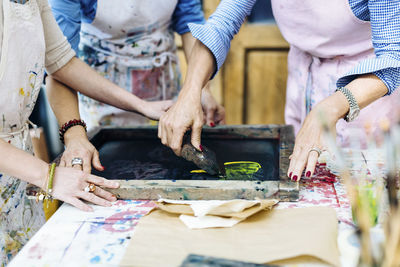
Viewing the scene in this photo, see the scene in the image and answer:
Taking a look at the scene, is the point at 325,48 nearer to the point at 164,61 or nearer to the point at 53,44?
the point at 164,61

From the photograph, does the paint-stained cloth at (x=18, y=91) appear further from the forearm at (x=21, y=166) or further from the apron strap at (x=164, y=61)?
the apron strap at (x=164, y=61)

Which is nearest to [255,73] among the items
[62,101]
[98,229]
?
[62,101]

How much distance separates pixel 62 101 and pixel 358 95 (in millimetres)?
1080

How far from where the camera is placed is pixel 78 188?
108 centimetres

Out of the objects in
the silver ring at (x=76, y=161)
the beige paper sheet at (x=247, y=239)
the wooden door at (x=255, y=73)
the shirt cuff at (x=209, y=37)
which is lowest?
the wooden door at (x=255, y=73)

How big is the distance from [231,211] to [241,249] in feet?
0.40

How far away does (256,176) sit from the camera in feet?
4.00

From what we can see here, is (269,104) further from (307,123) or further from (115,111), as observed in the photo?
(307,123)

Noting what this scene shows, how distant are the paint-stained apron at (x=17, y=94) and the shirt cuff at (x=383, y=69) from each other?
1019 millimetres

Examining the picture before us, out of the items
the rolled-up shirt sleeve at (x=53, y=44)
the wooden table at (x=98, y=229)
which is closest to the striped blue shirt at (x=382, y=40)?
the wooden table at (x=98, y=229)

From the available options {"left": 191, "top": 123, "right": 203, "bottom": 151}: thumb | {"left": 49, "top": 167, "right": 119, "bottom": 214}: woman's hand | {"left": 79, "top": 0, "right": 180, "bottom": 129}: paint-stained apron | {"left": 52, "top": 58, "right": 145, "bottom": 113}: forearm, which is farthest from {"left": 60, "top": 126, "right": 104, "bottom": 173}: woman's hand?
{"left": 79, "top": 0, "right": 180, "bottom": 129}: paint-stained apron

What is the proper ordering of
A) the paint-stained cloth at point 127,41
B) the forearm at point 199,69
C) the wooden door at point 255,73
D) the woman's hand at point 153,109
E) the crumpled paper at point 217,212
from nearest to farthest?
the crumpled paper at point 217,212, the forearm at point 199,69, the woman's hand at point 153,109, the paint-stained cloth at point 127,41, the wooden door at point 255,73

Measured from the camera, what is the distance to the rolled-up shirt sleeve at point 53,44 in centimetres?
134

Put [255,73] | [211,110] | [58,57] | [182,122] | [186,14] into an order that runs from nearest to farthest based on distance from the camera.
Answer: [182,122]
[58,57]
[211,110]
[186,14]
[255,73]
